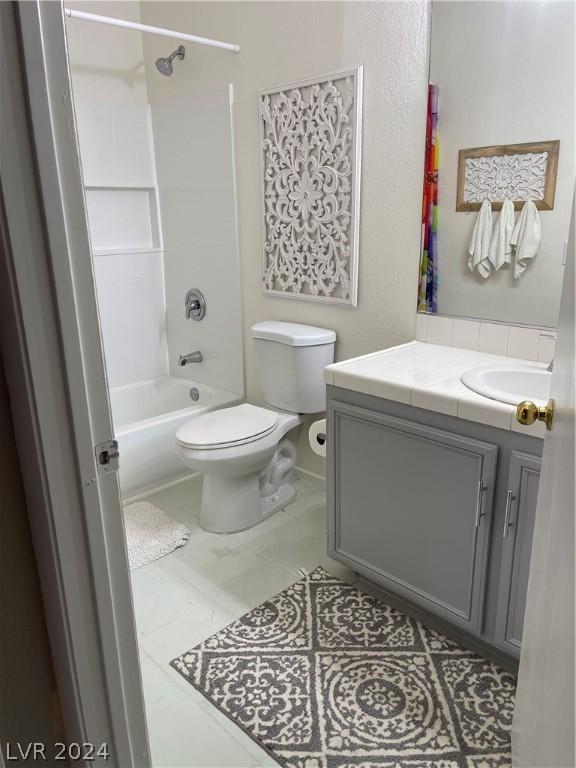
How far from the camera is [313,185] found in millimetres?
2420

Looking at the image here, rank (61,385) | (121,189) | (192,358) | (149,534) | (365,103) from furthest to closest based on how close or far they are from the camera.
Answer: (192,358)
(121,189)
(149,534)
(365,103)
(61,385)

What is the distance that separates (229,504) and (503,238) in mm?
1488

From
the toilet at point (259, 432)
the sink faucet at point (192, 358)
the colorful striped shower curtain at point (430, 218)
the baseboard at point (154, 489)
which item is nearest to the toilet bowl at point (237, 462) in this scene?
the toilet at point (259, 432)

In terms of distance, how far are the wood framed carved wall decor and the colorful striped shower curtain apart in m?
0.09

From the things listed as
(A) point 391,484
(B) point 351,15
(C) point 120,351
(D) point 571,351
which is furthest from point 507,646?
(C) point 120,351

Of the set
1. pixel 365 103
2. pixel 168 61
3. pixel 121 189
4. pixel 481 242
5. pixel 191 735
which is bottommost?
pixel 191 735

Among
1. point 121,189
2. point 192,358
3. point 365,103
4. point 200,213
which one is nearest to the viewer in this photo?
point 365,103

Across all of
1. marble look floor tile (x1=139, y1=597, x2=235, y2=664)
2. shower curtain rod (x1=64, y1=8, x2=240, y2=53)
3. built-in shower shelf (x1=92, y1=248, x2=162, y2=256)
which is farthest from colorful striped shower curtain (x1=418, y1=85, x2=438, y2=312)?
built-in shower shelf (x1=92, y1=248, x2=162, y2=256)

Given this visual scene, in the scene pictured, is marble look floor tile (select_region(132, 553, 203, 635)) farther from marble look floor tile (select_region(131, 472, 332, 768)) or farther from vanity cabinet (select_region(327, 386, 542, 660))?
vanity cabinet (select_region(327, 386, 542, 660))

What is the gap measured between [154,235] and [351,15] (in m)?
1.60

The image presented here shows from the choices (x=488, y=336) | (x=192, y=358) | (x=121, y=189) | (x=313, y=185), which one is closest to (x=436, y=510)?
(x=488, y=336)

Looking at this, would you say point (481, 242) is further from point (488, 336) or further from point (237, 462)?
point (237, 462)

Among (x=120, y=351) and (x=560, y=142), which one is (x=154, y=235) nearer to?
(x=120, y=351)

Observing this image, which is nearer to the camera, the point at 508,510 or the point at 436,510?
the point at 508,510
